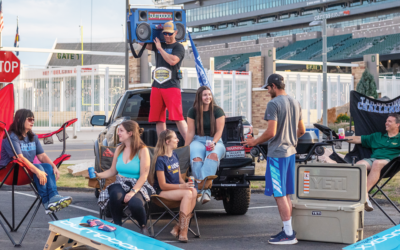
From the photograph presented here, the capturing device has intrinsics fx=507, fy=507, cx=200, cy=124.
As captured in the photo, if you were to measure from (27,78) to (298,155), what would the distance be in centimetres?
2384

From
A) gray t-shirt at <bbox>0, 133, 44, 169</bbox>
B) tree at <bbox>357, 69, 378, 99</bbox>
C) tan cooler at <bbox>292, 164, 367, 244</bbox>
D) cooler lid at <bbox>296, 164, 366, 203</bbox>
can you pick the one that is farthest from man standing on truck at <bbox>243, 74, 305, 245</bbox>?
tree at <bbox>357, 69, 378, 99</bbox>

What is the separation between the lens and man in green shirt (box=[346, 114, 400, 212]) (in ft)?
21.1

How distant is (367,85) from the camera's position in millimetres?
37031

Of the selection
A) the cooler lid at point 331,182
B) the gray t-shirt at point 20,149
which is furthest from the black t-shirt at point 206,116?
the gray t-shirt at point 20,149

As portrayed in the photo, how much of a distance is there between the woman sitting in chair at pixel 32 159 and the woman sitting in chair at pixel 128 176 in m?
0.49

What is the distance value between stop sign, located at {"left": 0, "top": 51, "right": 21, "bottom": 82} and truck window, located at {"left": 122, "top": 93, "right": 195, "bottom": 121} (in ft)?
29.3

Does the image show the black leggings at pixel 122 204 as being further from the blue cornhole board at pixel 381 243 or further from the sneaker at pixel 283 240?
the blue cornhole board at pixel 381 243

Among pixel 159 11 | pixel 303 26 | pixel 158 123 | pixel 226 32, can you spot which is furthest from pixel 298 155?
pixel 226 32

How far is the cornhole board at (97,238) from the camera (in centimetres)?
467

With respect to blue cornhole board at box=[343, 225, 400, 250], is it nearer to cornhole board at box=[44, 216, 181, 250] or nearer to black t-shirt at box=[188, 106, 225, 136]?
cornhole board at box=[44, 216, 181, 250]

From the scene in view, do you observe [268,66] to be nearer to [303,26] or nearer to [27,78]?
[27,78]

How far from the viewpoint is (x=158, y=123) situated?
24.3ft

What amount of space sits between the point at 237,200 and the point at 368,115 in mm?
2258

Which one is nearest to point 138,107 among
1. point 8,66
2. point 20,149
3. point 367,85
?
point 20,149
